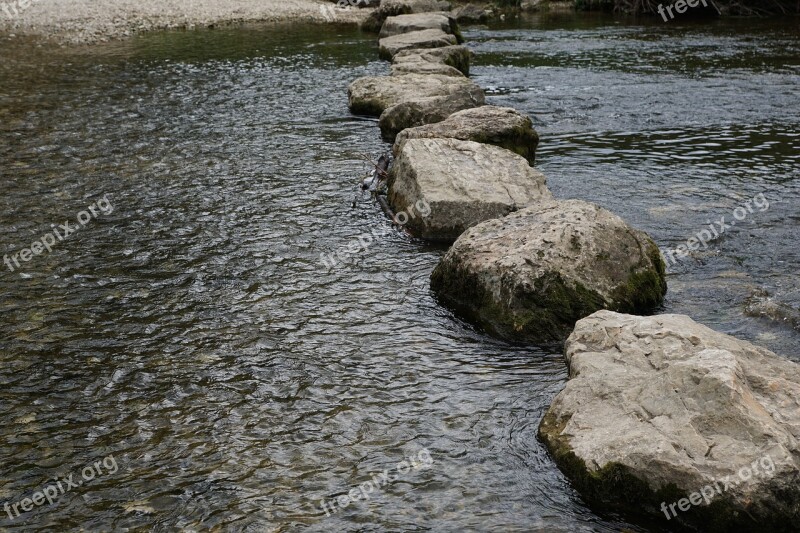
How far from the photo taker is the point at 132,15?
3612 centimetres

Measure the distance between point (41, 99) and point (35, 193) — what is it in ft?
24.6

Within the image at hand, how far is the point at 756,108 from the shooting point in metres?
19.0

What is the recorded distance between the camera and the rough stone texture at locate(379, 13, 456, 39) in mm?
30188

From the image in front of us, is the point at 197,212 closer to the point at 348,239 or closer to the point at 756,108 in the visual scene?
the point at 348,239

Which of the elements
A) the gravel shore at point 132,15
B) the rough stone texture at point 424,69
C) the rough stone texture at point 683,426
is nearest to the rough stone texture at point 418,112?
the rough stone texture at point 424,69

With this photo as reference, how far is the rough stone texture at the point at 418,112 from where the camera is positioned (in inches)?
689

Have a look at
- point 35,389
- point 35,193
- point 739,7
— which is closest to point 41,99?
point 35,193

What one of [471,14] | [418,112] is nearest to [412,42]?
[418,112]

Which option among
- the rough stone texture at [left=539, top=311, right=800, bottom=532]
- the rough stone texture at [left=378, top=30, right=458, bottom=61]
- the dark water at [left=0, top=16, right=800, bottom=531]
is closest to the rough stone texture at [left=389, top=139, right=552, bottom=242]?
the dark water at [left=0, top=16, right=800, bottom=531]

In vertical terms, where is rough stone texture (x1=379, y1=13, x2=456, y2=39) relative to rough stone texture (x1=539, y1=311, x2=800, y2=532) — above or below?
above

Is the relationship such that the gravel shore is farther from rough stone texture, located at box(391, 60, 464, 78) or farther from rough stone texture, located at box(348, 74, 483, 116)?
rough stone texture, located at box(348, 74, 483, 116)

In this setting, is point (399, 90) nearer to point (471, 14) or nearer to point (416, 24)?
point (416, 24)

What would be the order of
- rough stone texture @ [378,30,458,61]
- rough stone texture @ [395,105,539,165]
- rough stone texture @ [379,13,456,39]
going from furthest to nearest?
rough stone texture @ [379,13,456,39]
rough stone texture @ [378,30,458,61]
rough stone texture @ [395,105,539,165]

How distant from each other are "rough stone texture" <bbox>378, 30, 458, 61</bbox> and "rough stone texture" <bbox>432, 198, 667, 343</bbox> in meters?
17.2
